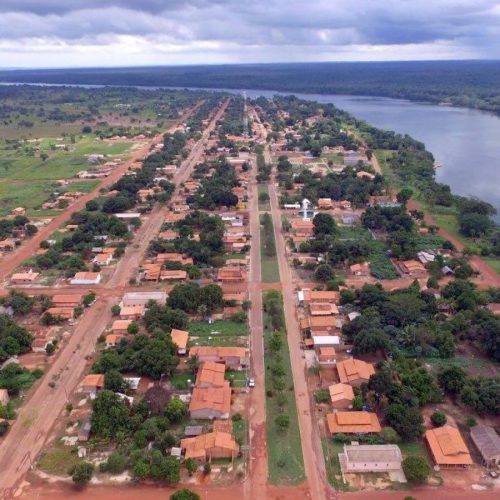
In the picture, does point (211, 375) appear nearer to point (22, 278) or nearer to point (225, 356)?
point (225, 356)

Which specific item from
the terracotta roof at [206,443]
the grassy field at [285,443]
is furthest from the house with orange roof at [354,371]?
the terracotta roof at [206,443]

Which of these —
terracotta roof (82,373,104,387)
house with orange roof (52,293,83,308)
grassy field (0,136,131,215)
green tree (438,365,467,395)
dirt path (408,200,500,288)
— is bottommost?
grassy field (0,136,131,215)

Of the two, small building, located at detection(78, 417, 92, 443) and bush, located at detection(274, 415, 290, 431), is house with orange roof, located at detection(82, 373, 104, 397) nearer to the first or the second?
small building, located at detection(78, 417, 92, 443)

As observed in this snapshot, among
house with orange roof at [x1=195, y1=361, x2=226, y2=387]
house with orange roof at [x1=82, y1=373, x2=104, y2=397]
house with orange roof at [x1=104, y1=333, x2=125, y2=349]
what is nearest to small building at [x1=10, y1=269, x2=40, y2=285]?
house with orange roof at [x1=104, y1=333, x2=125, y2=349]

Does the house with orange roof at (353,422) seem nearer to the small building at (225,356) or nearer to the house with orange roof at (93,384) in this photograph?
the small building at (225,356)

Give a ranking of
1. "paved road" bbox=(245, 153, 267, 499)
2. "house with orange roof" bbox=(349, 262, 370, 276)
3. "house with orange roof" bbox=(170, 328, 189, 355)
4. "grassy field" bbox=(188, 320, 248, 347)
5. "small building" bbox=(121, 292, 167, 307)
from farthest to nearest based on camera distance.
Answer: "house with orange roof" bbox=(349, 262, 370, 276) → "small building" bbox=(121, 292, 167, 307) → "grassy field" bbox=(188, 320, 248, 347) → "house with orange roof" bbox=(170, 328, 189, 355) → "paved road" bbox=(245, 153, 267, 499)

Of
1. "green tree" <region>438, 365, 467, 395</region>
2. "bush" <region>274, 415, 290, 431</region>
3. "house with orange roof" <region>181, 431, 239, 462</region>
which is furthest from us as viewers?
"green tree" <region>438, 365, 467, 395</region>
